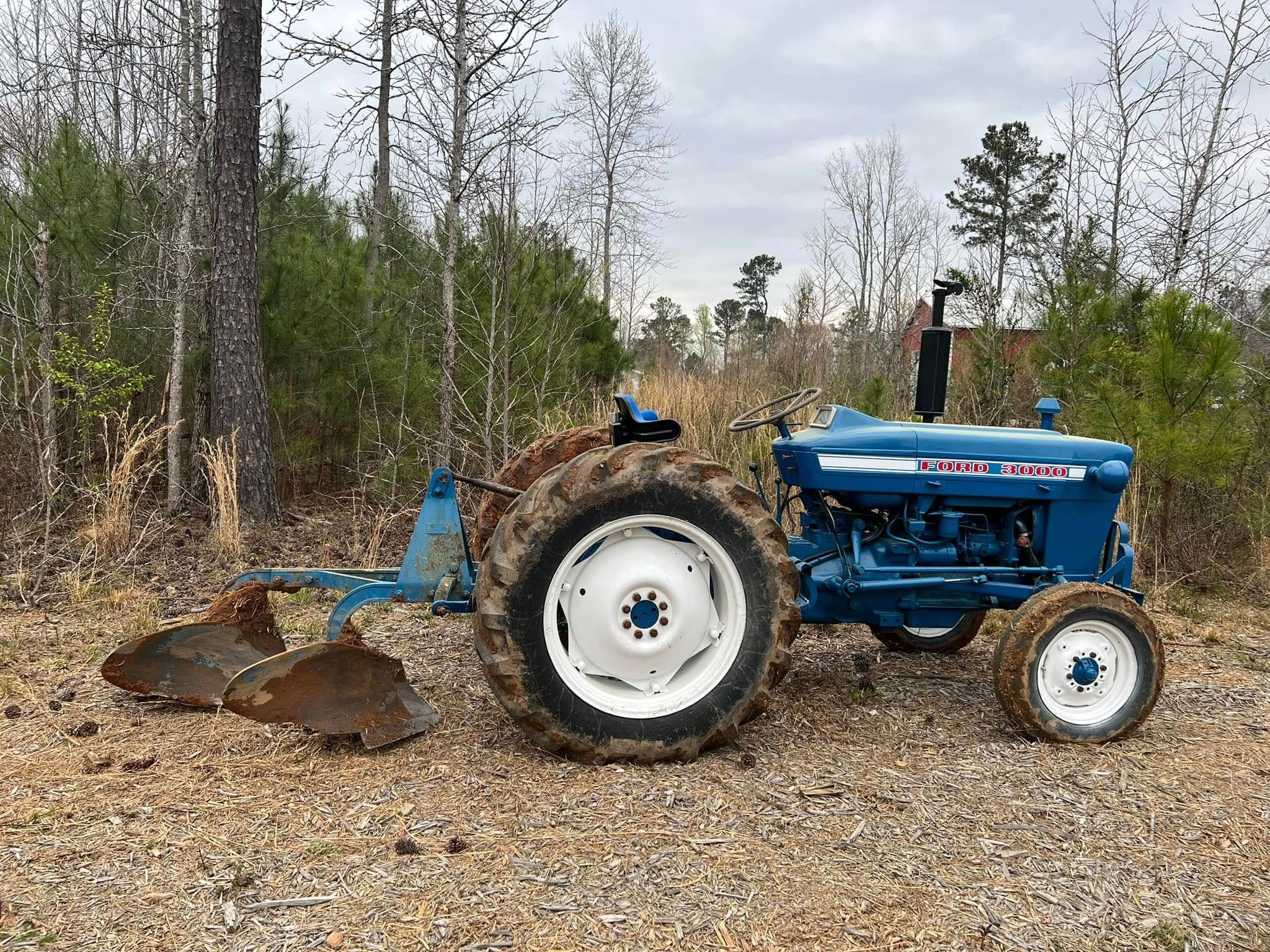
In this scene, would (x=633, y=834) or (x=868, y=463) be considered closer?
(x=633, y=834)

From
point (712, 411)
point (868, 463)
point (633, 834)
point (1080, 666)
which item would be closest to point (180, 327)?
point (712, 411)

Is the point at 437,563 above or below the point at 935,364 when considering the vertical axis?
below

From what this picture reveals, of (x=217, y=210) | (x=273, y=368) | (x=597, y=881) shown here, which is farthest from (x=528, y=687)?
Answer: (x=273, y=368)

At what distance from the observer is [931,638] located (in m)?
4.54

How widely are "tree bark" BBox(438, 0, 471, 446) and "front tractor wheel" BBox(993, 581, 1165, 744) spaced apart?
494 cm

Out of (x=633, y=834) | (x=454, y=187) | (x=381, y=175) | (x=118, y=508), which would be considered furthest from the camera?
(x=381, y=175)

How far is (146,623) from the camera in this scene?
4.55 metres

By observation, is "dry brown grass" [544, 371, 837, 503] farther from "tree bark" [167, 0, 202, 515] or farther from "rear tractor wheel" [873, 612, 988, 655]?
"tree bark" [167, 0, 202, 515]

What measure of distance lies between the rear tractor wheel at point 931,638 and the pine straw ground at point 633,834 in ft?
2.45

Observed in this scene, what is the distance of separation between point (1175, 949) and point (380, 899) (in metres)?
1.93

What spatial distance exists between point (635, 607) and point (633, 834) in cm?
79

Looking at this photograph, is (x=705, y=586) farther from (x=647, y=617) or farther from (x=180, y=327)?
(x=180, y=327)

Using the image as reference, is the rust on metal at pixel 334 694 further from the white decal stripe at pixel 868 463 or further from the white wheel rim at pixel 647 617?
the white decal stripe at pixel 868 463

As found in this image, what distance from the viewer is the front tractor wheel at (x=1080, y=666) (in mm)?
3223
